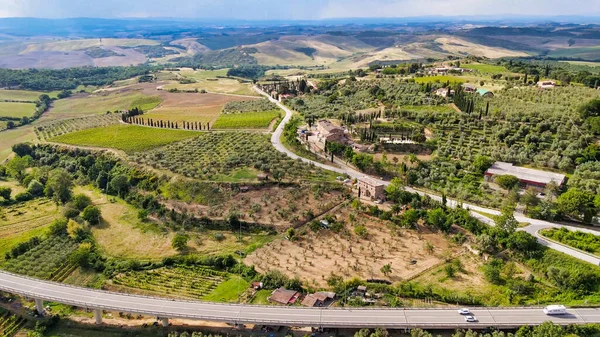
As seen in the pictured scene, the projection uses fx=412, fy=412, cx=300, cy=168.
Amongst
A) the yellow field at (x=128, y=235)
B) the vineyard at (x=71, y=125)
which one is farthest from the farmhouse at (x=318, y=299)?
the vineyard at (x=71, y=125)

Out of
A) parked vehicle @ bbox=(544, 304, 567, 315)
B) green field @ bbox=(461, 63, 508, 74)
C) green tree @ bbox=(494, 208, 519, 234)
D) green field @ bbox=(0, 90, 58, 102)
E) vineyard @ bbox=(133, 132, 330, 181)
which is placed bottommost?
parked vehicle @ bbox=(544, 304, 567, 315)

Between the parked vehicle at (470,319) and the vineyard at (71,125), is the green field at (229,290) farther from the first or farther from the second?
the vineyard at (71,125)

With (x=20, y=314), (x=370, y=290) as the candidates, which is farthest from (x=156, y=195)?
(x=370, y=290)

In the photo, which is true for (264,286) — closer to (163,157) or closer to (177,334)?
(177,334)

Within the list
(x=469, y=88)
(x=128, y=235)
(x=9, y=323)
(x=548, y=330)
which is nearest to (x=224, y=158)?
(x=128, y=235)

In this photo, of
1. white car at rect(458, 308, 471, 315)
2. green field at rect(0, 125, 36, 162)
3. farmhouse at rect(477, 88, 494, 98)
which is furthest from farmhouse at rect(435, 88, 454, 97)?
green field at rect(0, 125, 36, 162)

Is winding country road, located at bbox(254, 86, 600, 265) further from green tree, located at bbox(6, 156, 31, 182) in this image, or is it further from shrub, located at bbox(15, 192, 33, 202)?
green tree, located at bbox(6, 156, 31, 182)
